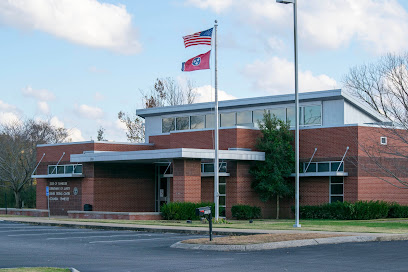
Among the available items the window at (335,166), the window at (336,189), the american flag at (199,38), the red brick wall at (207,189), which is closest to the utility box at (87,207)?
the red brick wall at (207,189)

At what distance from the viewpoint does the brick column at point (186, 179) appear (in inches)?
1359

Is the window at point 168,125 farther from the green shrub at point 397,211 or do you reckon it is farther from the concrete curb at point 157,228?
the green shrub at point 397,211

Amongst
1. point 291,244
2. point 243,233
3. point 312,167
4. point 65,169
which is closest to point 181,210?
point 312,167

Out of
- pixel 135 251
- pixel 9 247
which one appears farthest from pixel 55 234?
pixel 135 251

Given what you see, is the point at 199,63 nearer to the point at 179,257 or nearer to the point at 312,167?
the point at 312,167

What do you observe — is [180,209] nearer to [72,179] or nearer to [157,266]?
[72,179]

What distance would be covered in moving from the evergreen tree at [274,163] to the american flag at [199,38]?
888 cm

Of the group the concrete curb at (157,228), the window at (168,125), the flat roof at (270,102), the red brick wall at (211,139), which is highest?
the flat roof at (270,102)

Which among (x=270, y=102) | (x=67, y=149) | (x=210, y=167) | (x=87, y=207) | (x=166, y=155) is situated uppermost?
(x=270, y=102)

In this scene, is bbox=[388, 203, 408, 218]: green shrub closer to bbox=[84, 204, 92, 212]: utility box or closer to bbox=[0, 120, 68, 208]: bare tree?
bbox=[84, 204, 92, 212]: utility box

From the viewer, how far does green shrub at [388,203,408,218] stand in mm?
36750

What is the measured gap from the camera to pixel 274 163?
3703 centimetres

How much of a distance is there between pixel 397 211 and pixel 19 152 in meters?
35.2

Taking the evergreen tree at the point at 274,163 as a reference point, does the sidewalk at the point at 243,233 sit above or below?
below
